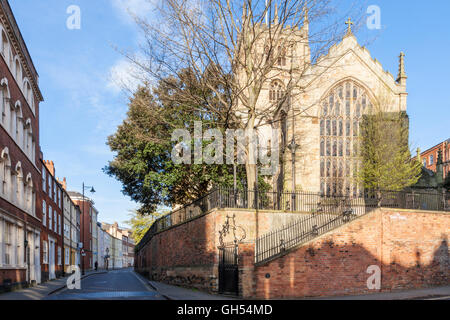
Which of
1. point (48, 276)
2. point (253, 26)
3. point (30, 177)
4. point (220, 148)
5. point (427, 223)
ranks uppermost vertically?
point (253, 26)

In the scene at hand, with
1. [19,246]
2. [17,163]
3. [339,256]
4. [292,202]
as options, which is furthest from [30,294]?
[339,256]

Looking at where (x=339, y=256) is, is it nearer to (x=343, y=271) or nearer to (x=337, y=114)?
(x=343, y=271)

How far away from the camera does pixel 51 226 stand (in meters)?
37.0

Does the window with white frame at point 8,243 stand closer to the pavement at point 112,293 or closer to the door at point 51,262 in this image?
the pavement at point 112,293

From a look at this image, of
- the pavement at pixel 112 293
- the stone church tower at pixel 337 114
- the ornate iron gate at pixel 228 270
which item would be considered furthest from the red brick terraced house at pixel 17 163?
the stone church tower at pixel 337 114

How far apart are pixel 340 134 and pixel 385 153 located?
14.1ft

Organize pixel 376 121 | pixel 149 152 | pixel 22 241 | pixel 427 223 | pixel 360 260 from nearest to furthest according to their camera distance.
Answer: pixel 360 260
pixel 427 223
pixel 22 241
pixel 149 152
pixel 376 121

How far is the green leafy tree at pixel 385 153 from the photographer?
3094 cm

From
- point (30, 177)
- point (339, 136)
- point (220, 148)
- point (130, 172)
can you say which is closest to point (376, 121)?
point (339, 136)

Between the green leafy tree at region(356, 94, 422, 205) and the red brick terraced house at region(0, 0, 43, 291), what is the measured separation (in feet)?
69.4

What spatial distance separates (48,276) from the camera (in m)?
31.6

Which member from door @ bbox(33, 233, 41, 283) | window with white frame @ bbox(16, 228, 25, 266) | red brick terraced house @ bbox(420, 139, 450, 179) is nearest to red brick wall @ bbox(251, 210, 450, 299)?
window with white frame @ bbox(16, 228, 25, 266)

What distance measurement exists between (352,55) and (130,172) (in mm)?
18928

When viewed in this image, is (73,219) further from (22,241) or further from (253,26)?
(253,26)
